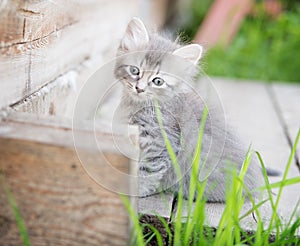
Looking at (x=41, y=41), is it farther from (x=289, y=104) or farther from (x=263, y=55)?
(x=263, y=55)

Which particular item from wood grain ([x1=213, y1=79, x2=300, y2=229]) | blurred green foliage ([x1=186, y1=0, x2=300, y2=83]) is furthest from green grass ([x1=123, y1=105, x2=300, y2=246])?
blurred green foliage ([x1=186, y1=0, x2=300, y2=83])

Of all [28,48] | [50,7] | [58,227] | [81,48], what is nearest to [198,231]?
[58,227]

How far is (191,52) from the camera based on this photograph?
1847 millimetres

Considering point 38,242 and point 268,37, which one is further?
point 268,37

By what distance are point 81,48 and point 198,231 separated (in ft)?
4.83

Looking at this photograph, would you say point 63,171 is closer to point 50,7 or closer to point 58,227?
point 58,227

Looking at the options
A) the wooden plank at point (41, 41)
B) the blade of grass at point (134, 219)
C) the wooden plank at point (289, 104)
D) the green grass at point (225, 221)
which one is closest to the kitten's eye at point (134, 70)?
the wooden plank at point (41, 41)

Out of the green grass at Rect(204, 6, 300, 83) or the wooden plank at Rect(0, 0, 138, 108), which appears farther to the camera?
the green grass at Rect(204, 6, 300, 83)

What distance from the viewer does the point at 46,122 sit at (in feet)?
4.93

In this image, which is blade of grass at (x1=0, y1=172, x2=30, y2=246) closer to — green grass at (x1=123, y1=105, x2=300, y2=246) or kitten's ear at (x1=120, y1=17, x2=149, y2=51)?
green grass at (x1=123, y1=105, x2=300, y2=246)

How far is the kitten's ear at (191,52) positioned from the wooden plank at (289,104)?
0.97 m

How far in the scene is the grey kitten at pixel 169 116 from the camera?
5.82ft

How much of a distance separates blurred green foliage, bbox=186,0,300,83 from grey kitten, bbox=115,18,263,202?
7.76 ft

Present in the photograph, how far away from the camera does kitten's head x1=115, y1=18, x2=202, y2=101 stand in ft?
6.11
